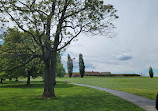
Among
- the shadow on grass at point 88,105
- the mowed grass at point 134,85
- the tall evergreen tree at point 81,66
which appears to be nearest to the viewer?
the shadow on grass at point 88,105

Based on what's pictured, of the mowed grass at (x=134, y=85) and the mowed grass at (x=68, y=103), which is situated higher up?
the mowed grass at (x=68, y=103)

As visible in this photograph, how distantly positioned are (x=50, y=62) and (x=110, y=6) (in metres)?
7.98

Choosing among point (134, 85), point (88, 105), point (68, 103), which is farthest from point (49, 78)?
point (134, 85)

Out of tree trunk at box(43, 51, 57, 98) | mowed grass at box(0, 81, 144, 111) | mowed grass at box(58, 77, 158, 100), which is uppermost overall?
tree trunk at box(43, 51, 57, 98)

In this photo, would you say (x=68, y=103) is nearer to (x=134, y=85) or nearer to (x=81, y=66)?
(x=134, y=85)

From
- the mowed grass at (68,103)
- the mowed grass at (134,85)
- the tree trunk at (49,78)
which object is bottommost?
the mowed grass at (134,85)

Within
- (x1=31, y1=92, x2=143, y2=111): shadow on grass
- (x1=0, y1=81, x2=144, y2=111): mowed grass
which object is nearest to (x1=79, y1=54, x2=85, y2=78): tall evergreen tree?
(x1=0, y1=81, x2=144, y2=111): mowed grass

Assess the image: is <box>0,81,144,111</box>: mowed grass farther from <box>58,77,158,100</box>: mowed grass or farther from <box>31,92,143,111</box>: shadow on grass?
<box>58,77,158,100</box>: mowed grass

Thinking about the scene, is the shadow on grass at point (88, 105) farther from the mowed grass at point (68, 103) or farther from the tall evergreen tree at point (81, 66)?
the tall evergreen tree at point (81, 66)

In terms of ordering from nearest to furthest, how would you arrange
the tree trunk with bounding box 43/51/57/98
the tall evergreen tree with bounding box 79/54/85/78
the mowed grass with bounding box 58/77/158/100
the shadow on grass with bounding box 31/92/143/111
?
the shadow on grass with bounding box 31/92/143/111 → the tree trunk with bounding box 43/51/57/98 → the mowed grass with bounding box 58/77/158/100 → the tall evergreen tree with bounding box 79/54/85/78

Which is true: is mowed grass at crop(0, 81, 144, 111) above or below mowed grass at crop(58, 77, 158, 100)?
above

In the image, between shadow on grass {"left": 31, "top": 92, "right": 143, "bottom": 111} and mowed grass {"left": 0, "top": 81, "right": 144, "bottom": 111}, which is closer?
shadow on grass {"left": 31, "top": 92, "right": 143, "bottom": 111}

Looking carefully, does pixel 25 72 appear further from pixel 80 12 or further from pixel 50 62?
pixel 80 12

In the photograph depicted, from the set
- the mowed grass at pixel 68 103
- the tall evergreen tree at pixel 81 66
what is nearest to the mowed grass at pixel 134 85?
the mowed grass at pixel 68 103
